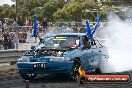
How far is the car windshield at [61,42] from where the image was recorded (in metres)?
12.0

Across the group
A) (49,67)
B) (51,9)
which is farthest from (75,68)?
(51,9)

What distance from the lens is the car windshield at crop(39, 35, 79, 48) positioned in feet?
39.2

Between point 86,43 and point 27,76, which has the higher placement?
point 86,43

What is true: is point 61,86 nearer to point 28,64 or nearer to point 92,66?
point 28,64

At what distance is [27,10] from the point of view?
250ft

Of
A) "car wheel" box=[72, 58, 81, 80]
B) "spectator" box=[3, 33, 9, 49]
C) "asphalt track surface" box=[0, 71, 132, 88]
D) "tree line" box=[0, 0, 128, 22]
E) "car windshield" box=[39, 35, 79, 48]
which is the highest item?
"tree line" box=[0, 0, 128, 22]

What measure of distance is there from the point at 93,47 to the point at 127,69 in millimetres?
2398

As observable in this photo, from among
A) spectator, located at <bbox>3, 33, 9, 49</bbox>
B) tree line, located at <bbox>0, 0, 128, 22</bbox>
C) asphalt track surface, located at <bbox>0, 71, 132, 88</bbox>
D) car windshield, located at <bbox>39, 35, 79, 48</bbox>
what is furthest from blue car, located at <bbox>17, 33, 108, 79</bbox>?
tree line, located at <bbox>0, 0, 128, 22</bbox>

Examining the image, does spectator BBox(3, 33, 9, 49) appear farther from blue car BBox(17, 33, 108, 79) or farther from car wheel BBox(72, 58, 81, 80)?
car wheel BBox(72, 58, 81, 80)

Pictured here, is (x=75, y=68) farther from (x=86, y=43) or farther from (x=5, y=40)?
(x=5, y=40)

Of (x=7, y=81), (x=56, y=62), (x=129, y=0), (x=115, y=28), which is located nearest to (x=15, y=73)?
(x=7, y=81)

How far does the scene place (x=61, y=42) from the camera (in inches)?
477

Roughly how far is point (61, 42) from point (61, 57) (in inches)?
49.4

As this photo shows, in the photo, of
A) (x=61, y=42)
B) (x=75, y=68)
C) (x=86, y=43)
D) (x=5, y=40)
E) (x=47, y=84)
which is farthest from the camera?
(x=5, y=40)
